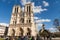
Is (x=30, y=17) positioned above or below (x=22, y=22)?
above

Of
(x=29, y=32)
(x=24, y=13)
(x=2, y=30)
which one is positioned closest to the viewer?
(x=29, y=32)

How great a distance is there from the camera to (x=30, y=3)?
39.7 m

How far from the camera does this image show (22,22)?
39.3 meters

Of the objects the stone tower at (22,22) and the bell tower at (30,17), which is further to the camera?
the stone tower at (22,22)

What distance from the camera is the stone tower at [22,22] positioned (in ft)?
119

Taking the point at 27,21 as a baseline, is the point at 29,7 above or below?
above

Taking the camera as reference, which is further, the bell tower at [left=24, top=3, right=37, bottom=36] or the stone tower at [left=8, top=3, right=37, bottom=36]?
the stone tower at [left=8, top=3, right=37, bottom=36]

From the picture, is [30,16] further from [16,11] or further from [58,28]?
[58,28]

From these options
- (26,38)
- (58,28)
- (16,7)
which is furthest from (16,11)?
(26,38)

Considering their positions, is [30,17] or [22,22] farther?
[22,22]

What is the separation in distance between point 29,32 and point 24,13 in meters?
6.65

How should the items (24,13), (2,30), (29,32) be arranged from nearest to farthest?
(29,32)
(24,13)
(2,30)

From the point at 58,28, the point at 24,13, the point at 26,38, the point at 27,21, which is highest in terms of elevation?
the point at 24,13

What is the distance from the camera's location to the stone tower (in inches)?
1430
